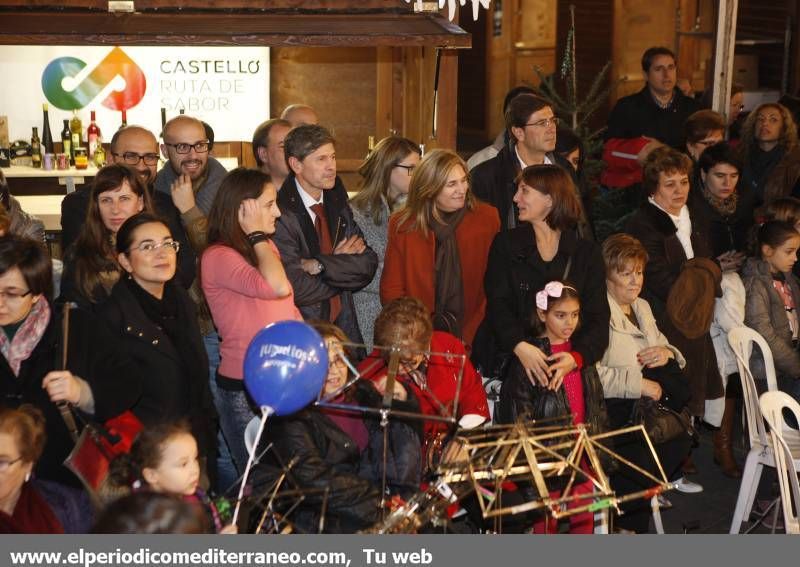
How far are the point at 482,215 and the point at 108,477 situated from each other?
2.54m

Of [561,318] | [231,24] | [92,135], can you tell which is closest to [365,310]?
[561,318]

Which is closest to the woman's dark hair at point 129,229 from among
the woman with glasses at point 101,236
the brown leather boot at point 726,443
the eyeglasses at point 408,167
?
the woman with glasses at point 101,236

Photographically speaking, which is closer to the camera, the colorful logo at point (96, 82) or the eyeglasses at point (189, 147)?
the eyeglasses at point (189, 147)

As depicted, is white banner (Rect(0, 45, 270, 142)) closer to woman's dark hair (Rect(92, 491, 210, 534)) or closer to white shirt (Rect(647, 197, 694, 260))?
white shirt (Rect(647, 197, 694, 260))

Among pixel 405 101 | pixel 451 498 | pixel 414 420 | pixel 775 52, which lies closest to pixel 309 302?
pixel 414 420

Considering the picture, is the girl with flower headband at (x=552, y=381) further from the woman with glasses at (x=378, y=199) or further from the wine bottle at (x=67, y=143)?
the wine bottle at (x=67, y=143)

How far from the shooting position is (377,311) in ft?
18.9

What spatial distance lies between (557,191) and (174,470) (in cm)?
241

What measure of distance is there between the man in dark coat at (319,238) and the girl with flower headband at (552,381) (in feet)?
2.61

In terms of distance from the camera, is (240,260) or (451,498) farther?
(240,260)

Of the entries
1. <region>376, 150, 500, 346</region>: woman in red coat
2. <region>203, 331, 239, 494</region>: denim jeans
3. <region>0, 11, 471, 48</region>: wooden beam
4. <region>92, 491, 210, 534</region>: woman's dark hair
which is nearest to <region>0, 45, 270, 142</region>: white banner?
<region>0, 11, 471, 48</region>: wooden beam

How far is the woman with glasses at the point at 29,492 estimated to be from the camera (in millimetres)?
3559

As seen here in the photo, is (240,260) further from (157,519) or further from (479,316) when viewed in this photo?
(157,519)

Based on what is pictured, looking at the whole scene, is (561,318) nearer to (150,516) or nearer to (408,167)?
(408,167)
